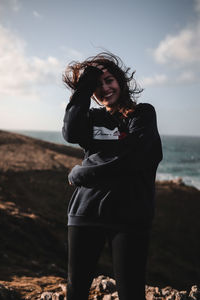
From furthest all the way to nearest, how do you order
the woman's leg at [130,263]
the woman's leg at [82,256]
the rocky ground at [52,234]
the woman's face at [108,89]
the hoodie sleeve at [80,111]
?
the rocky ground at [52,234]
the woman's face at [108,89]
the hoodie sleeve at [80,111]
the woman's leg at [82,256]
the woman's leg at [130,263]

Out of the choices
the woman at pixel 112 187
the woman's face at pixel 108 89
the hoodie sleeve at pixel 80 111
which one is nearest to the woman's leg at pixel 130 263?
the woman at pixel 112 187

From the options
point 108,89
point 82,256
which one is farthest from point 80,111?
point 82,256

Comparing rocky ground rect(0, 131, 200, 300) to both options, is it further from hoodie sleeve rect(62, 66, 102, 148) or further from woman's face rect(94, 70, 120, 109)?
woman's face rect(94, 70, 120, 109)

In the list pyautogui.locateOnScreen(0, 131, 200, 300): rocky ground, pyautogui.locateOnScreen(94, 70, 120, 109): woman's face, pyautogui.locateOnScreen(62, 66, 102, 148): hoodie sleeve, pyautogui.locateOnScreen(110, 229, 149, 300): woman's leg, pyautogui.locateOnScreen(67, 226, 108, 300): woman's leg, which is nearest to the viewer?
pyautogui.locateOnScreen(110, 229, 149, 300): woman's leg

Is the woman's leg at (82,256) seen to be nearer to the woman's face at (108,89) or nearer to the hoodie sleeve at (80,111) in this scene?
the hoodie sleeve at (80,111)

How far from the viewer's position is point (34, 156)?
18766 millimetres

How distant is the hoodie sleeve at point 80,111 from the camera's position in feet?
5.87

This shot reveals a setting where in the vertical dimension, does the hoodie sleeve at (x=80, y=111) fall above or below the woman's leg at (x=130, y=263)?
above

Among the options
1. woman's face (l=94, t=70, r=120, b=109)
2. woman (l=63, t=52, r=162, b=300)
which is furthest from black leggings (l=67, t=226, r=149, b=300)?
woman's face (l=94, t=70, r=120, b=109)

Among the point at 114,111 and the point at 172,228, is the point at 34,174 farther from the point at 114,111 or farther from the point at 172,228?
the point at 114,111

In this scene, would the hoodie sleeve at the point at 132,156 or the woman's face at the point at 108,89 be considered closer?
the hoodie sleeve at the point at 132,156

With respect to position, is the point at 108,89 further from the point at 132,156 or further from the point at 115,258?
the point at 115,258

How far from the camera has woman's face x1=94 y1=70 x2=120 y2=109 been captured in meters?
1.96

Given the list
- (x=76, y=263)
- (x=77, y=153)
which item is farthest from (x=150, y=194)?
(x=77, y=153)
